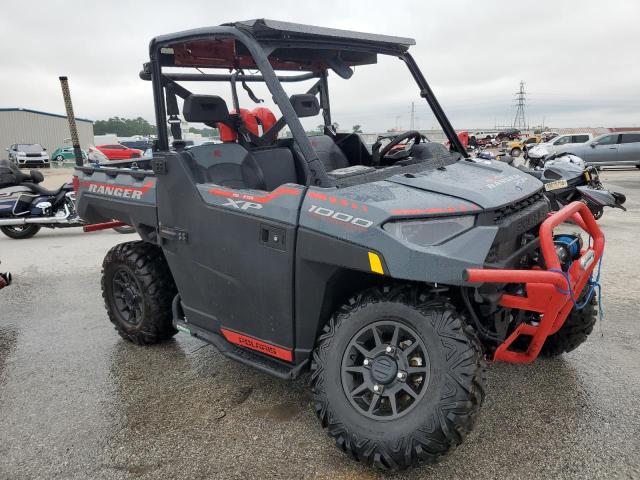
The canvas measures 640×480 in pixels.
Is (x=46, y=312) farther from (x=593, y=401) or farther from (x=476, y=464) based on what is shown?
(x=593, y=401)

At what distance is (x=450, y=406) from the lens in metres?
2.25

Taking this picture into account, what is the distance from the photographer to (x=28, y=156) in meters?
27.9

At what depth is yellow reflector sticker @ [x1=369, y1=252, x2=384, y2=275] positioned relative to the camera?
234cm

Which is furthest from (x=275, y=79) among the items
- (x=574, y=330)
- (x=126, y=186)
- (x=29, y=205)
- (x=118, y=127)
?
(x=118, y=127)

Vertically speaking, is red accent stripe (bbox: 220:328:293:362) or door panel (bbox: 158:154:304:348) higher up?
door panel (bbox: 158:154:304:348)

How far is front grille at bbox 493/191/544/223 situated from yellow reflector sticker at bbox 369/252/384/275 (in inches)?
25.3

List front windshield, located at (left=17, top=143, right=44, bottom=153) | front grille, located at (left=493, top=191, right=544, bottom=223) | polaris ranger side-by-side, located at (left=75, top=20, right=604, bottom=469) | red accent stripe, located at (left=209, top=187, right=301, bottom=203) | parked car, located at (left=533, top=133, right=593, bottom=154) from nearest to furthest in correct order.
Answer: polaris ranger side-by-side, located at (left=75, top=20, right=604, bottom=469), front grille, located at (left=493, top=191, right=544, bottom=223), red accent stripe, located at (left=209, top=187, right=301, bottom=203), parked car, located at (left=533, top=133, right=593, bottom=154), front windshield, located at (left=17, top=143, right=44, bottom=153)

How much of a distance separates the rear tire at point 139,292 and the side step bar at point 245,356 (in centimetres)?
37

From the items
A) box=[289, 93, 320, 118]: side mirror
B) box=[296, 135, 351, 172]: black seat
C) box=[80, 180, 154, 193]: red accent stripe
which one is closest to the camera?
box=[80, 180, 154, 193]: red accent stripe

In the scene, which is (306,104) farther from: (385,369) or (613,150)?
(613,150)

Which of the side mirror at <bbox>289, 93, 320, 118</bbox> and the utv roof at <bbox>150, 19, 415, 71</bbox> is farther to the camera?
the side mirror at <bbox>289, 93, 320, 118</bbox>

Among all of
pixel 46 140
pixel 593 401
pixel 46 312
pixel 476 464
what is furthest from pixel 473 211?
pixel 46 140

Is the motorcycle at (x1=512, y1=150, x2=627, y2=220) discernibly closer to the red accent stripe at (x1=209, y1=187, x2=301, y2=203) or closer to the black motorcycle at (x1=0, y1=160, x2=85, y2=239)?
the red accent stripe at (x1=209, y1=187, x2=301, y2=203)

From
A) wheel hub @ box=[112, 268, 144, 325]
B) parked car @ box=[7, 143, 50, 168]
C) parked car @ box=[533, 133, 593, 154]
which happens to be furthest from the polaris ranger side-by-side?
parked car @ box=[7, 143, 50, 168]
